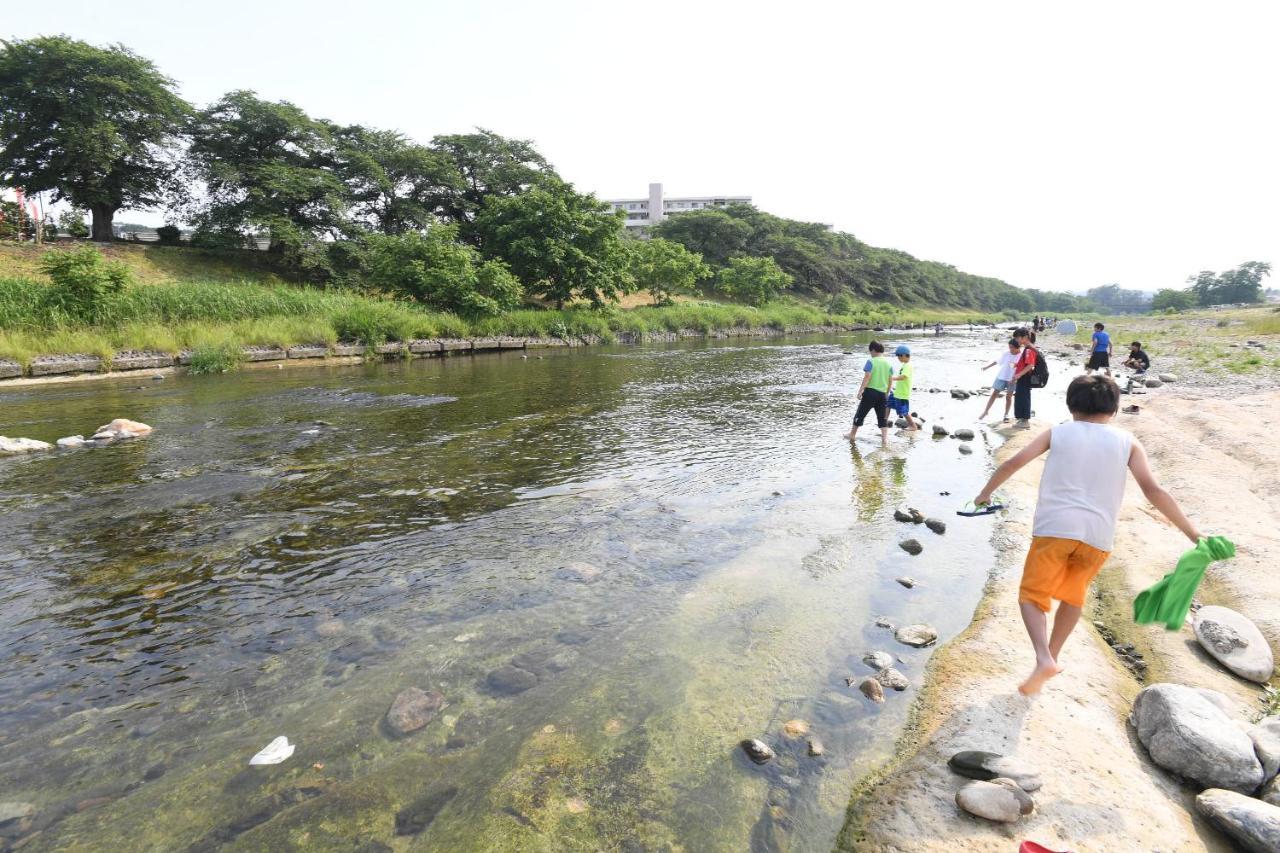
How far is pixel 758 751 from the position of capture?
3883 millimetres

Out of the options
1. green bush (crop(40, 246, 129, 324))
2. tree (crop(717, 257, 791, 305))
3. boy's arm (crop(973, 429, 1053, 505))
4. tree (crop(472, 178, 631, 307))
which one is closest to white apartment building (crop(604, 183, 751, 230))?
tree (crop(717, 257, 791, 305))

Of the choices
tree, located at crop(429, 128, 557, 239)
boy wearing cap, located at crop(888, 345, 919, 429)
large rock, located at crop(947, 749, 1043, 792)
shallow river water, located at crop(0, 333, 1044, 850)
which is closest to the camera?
large rock, located at crop(947, 749, 1043, 792)

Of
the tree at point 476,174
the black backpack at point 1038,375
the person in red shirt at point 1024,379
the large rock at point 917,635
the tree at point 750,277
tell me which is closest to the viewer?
the large rock at point 917,635

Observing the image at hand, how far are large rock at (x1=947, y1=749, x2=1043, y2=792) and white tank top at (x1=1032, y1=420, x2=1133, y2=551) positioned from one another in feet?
5.24

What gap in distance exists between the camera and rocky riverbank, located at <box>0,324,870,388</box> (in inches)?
794

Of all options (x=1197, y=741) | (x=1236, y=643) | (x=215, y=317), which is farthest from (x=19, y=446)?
(x=1236, y=643)

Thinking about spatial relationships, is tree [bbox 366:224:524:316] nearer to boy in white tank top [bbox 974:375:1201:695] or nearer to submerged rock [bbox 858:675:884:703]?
submerged rock [bbox 858:675:884:703]

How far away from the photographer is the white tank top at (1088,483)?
159 inches

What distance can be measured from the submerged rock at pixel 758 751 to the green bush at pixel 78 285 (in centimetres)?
2941

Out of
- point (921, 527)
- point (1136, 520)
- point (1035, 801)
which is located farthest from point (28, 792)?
point (1136, 520)

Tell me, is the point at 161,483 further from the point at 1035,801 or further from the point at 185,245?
the point at 185,245

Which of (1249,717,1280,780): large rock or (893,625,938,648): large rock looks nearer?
(1249,717,1280,780): large rock

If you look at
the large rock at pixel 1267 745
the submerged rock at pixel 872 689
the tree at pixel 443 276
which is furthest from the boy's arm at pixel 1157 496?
the tree at pixel 443 276

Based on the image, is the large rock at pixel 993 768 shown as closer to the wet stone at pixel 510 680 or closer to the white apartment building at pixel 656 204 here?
the wet stone at pixel 510 680
